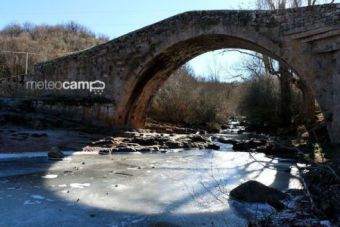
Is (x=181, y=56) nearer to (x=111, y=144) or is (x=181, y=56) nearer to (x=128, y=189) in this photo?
(x=111, y=144)

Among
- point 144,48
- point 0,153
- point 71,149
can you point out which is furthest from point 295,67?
point 0,153

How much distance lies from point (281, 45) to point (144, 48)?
550cm

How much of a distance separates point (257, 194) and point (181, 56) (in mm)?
11786

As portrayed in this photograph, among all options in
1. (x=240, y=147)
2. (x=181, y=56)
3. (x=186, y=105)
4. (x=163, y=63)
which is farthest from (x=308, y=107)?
(x=186, y=105)

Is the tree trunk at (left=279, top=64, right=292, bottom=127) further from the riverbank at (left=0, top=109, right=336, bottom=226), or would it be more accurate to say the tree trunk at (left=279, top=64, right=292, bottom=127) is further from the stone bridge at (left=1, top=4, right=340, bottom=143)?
the riverbank at (left=0, top=109, right=336, bottom=226)

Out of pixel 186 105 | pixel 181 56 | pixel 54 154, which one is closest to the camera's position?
pixel 54 154

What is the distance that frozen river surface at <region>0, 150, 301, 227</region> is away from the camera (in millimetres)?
5605

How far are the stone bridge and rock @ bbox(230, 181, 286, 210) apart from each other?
21.1 ft

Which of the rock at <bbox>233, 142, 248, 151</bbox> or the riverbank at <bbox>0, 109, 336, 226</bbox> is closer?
the riverbank at <bbox>0, 109, 336, 226</bbox>

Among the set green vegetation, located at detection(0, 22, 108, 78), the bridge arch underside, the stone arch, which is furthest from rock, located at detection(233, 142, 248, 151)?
green vegetation, located at detection(0, 22, 108, 78)

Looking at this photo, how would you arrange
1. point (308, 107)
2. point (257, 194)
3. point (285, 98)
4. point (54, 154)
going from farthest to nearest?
1. point (285, 98)
2. point (308, 107)
3. point (54, 154)
4. point (257, 194)

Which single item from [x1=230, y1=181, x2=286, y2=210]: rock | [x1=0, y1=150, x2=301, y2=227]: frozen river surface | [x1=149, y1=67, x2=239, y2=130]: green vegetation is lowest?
[x1=0, y1=150, x2=301, y2=227]: frozen river surface

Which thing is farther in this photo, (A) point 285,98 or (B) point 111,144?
(A) point 285,98

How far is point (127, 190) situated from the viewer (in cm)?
737
